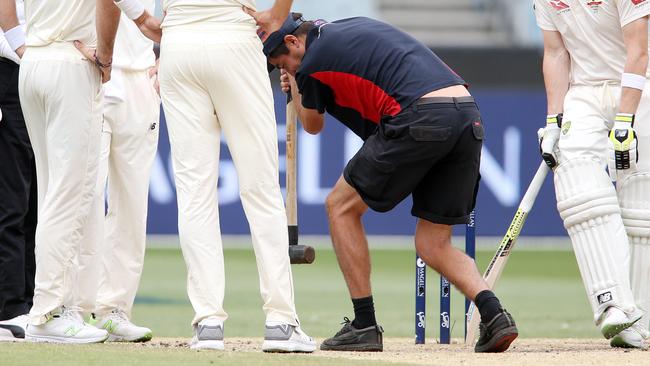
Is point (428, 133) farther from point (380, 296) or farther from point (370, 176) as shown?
point (380, 296)

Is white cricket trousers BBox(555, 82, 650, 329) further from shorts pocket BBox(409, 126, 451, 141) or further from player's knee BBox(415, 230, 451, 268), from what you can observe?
shorts pocket BBox(409, 126, 451, 141)

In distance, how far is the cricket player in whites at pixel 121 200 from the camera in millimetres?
6355

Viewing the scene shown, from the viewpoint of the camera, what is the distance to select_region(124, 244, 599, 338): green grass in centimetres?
866

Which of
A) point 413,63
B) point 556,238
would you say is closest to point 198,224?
point 413,63

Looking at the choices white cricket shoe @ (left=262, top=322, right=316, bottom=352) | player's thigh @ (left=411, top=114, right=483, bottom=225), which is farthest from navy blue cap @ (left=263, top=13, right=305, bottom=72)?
white cricket shoe @ (left=262, top=322, right=316, bottom=352)

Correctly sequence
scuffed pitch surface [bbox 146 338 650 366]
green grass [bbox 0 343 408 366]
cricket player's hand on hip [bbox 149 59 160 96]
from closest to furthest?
green grass [bbox 0 343 408 366] → scuffed pitch surface [bbox 146 338 650 366] → cricket player's hand on hip [bbox 149 59 160 96]

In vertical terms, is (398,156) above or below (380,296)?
above

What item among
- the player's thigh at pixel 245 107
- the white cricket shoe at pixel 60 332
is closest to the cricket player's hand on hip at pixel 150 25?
the player's thigh at pixel 245 107

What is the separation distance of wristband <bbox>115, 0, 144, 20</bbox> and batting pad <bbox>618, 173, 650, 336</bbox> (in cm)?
261

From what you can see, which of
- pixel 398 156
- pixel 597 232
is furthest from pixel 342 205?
pixel 597 232

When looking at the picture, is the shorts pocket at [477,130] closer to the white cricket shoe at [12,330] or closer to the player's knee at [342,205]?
the player's knee at [342,205]

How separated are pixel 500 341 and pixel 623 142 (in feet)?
3.82

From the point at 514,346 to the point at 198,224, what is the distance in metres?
1.96

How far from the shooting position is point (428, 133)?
5809mm
